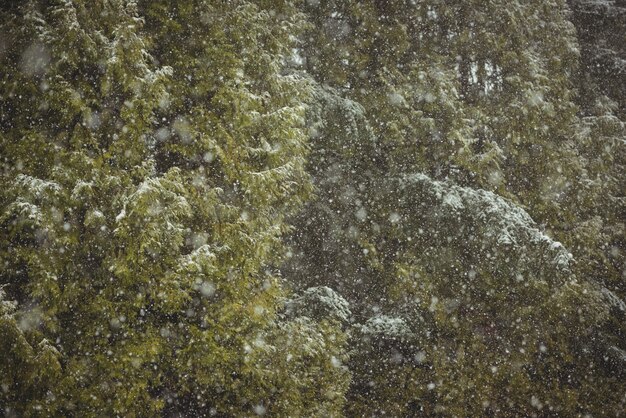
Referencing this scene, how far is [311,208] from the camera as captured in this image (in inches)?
425

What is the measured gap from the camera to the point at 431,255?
10375 millimetres

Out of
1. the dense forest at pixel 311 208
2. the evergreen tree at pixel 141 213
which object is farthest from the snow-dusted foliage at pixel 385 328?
the evergreen tree at pixel 141 213

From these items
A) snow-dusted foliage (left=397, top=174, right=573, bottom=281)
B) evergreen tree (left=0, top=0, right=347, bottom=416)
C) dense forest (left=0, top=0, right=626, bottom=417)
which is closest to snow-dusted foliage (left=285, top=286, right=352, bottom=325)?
dense forest (left=0, top=0, right=626, bottom=417)

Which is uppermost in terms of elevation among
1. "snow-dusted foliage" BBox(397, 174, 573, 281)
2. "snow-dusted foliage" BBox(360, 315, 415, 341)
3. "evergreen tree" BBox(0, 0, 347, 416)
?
"evergreen tree" BBox(0, 0, 347, 416)

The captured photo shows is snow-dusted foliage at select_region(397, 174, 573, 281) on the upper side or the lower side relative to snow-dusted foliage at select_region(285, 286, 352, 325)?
upper

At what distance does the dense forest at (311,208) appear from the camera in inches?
225

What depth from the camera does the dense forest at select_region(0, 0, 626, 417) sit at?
5727mm

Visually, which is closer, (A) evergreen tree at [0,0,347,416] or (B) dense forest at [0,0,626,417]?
(A) evergreen tree at [0,0,347,416]

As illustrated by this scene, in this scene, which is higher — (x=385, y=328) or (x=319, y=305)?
(x=319, y=305)

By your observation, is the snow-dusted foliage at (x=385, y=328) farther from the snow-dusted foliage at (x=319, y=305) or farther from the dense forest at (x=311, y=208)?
the snow-dusted foliage at (x=319, y=305)

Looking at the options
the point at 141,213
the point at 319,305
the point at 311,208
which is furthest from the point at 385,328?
the point at 141,213

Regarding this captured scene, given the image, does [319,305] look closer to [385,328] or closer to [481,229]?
[385,328]

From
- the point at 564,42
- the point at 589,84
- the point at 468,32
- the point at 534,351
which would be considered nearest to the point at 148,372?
the point at 534,351

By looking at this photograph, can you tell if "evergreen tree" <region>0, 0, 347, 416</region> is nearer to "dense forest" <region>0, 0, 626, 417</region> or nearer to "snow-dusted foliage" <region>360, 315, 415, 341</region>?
"dense forest" <region>0, 0, 626, 417</region>
